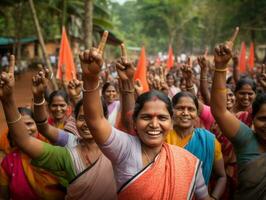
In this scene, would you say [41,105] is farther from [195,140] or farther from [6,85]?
[195,140]

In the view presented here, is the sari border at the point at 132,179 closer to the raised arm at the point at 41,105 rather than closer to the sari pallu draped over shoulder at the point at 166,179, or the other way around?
the sari pallu draped over shoulder at the point at 166,179

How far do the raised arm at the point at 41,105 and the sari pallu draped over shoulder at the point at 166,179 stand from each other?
3.16 feet

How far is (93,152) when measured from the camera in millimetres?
2654

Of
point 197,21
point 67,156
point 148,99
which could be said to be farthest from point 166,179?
point 197,21

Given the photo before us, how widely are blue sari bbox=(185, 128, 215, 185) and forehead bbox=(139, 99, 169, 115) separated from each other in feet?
2.70

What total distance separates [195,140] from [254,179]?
0.79 metres

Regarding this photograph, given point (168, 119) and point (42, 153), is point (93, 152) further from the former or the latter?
point (168, 119)

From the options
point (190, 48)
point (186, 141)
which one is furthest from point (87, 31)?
point (190, 48)

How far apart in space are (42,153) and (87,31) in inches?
312

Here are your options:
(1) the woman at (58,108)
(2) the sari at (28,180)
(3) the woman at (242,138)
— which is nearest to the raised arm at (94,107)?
(3) the woman at (242,138)

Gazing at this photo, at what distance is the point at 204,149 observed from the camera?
119 inches

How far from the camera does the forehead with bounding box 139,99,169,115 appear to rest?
7.55 feet

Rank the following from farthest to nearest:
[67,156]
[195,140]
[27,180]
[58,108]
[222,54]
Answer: [58,108] < [195,140] < [27,180] < [67,156] < [222,54]

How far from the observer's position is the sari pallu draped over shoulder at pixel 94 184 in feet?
8.25
